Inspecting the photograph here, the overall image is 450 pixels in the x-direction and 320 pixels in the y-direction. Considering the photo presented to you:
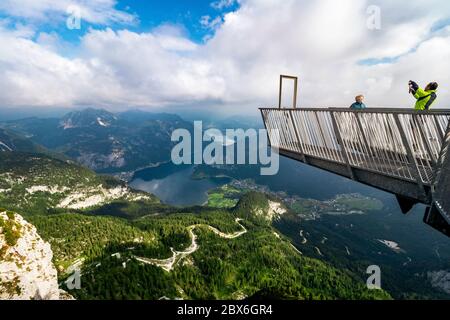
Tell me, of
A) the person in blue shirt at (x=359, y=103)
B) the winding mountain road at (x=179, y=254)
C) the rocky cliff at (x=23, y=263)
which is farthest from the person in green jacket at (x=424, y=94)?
the winding mountain road at (x=179, y=254)

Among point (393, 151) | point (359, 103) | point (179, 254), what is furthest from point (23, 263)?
point (179, 254)

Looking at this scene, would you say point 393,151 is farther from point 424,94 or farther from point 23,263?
point 23,263

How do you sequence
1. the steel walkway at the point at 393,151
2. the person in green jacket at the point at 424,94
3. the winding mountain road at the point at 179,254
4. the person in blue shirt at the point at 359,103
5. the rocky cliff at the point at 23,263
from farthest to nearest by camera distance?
the winding mountain road at the point at 179,254
the rocky cliff at the point at 23,263
the person in blue shirt at the point at 359,103
the person in green jacket at the point at 424,94
the steel walkway at the point at 393,151

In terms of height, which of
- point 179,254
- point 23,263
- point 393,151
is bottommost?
point 179,254

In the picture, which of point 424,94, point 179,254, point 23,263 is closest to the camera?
point 424,94

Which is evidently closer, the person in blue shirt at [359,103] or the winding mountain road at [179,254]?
the person in blue shirt at [359,103]

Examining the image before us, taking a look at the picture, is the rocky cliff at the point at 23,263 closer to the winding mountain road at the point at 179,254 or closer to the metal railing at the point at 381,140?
the winding mountain road at the point at 179,254

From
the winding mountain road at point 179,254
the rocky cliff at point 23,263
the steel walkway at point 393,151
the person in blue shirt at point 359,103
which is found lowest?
the winding mountain road at point 179,254
